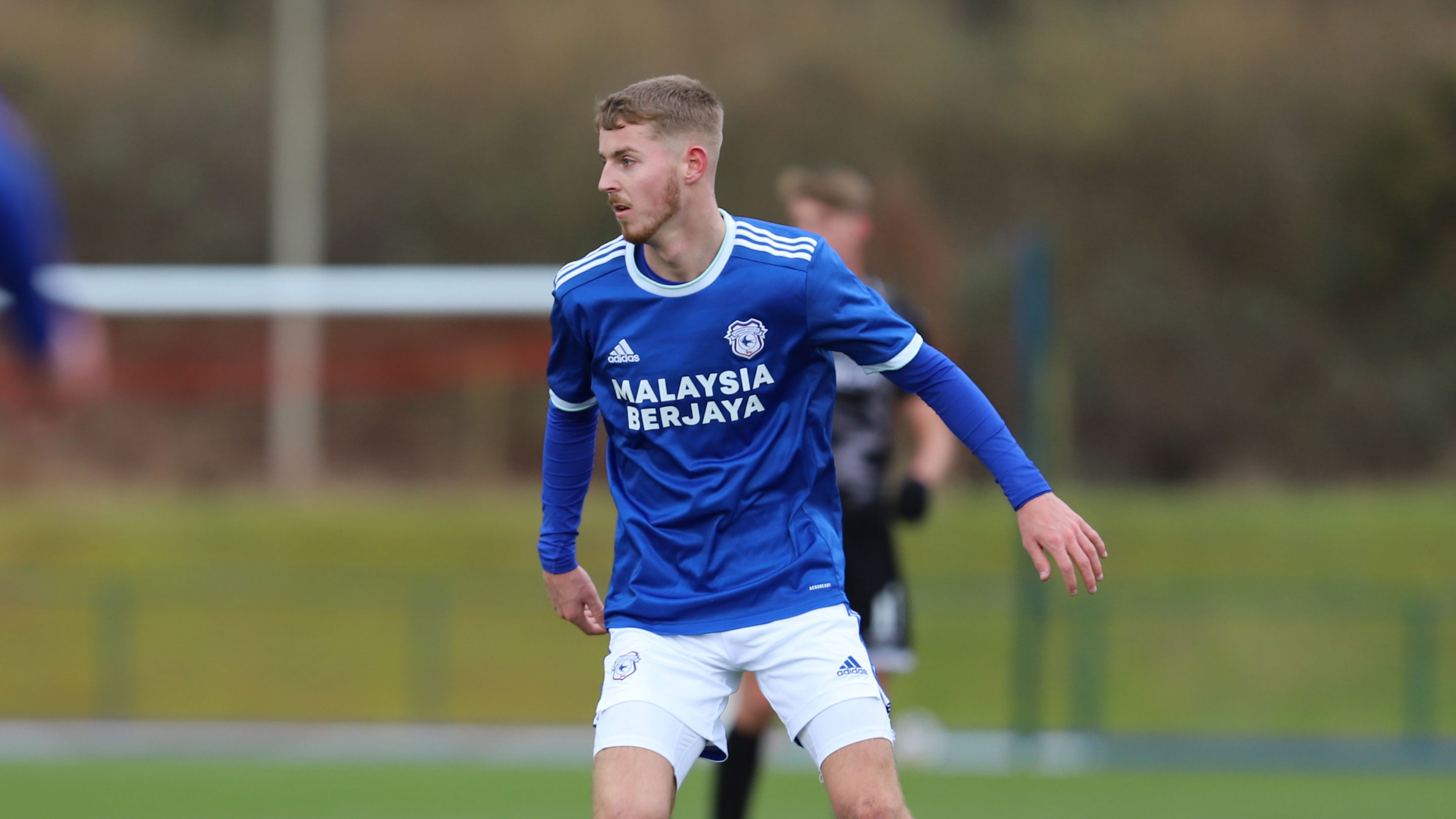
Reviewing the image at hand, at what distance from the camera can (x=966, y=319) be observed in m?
15.6

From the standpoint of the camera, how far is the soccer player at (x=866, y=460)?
5.59m

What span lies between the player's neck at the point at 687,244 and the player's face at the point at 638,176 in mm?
59

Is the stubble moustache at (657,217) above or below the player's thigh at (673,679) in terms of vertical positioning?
above

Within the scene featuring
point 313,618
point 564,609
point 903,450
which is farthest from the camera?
point 313,618

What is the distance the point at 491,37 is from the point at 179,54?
4.14 meters

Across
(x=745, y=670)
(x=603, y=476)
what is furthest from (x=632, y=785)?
(x=603, y=476)

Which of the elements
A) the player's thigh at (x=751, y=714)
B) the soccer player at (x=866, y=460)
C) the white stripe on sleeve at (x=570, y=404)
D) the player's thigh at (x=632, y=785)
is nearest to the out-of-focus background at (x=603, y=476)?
the soccer player at (x=866, y=460)

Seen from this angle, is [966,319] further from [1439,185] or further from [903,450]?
[1439,185]

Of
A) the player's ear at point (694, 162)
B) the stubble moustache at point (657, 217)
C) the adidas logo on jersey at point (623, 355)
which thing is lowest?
the adidas logo on jersey at point (623, 355)

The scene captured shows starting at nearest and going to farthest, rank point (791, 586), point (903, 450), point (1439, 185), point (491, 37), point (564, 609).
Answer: point (791, 586), point (564, 609), point (903, 450), point (1439, 185), point (491, 37)

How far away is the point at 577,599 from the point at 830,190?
1858mm

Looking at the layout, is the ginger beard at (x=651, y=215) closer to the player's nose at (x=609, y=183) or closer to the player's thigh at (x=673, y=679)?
the player's nose at (x=609, y=183)

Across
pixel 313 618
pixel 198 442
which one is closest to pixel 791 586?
pixel 313 618

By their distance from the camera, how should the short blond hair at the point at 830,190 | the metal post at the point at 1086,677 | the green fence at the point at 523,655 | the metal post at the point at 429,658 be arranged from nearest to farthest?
1. the short blond hair at the point at 830,190
2. the metal post at the point at 1086,677
3. the metal post at the point at 429,658
4. the green fence at the point at 523,655
